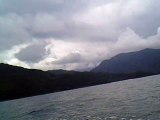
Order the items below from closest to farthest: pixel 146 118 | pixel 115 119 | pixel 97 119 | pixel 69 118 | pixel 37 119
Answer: pixel 146 118, pixel 115 119, pixel 97 119, pixel 69 118, pixel 37 119

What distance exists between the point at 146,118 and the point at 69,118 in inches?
762

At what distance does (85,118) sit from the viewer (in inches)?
2188

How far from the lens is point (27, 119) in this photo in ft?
234

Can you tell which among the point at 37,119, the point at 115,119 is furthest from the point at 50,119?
the point at 115,119

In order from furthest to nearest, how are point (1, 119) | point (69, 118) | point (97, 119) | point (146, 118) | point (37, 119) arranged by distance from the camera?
point (1, 119), point (37, 119), point (69, 118), point (97, 119), point (146, 118)

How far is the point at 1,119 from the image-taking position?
273ft

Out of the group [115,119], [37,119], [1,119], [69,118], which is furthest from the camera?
[1,119]

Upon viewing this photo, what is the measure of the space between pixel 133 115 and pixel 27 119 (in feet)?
106

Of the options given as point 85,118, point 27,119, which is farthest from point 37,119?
point 85,118

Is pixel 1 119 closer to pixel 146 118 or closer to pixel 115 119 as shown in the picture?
pixel 115 119

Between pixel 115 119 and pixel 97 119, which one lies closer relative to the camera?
pixel 115 119

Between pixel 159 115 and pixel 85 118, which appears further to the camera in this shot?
pixel 85 118

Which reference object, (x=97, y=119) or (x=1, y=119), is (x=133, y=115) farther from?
(x=1, y=119)

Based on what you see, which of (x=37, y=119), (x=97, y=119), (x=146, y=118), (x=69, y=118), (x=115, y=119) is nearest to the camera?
(x=146, y=118)
